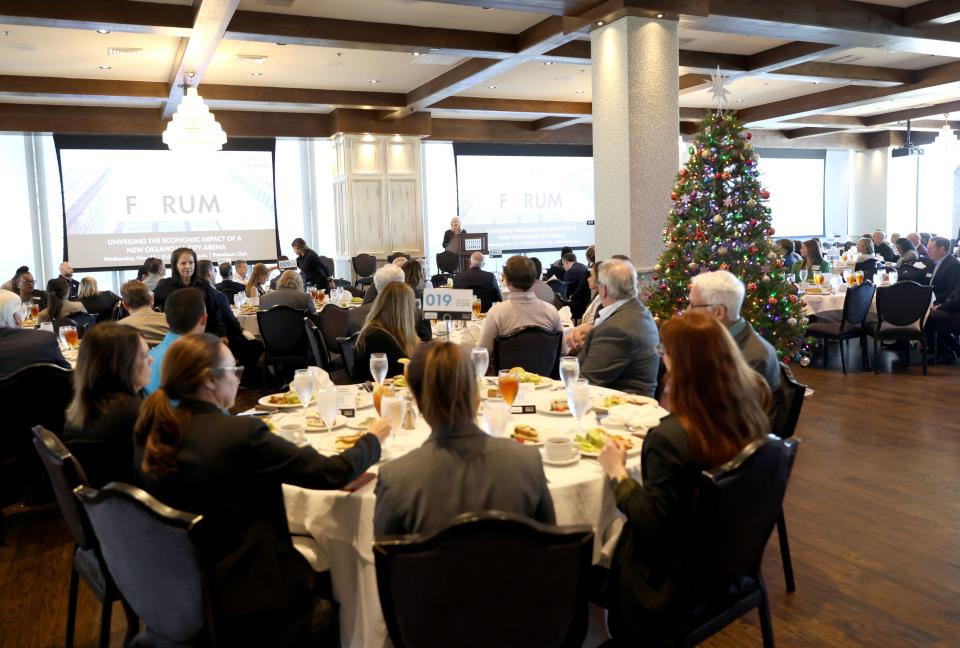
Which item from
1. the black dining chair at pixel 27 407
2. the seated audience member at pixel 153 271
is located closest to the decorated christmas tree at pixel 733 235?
the black dining chair at pixel 27 407

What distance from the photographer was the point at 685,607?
2062 millimetres

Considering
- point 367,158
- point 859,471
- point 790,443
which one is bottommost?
point 859,471

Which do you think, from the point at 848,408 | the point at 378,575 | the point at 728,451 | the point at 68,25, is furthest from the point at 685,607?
the point at 68,25

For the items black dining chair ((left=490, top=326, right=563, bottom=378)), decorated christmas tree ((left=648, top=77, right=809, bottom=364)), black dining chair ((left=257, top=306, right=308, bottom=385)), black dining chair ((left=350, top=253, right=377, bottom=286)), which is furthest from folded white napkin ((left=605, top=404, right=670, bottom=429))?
black dining chair ((left=350, top=253, right=377, bottom=286))

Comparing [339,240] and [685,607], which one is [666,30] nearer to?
[685,607]

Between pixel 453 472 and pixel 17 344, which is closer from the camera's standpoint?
pixel 453 472

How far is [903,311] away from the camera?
7.55 metres

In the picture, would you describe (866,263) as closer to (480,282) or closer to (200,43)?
(480,282)

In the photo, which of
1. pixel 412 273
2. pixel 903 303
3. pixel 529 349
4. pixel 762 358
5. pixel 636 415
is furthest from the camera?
pixel 903 303

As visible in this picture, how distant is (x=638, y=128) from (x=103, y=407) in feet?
17.9

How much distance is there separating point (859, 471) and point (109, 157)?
42.3 feet

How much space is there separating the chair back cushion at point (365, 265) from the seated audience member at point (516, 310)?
355 inches

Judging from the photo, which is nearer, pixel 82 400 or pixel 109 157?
pixel 82 400

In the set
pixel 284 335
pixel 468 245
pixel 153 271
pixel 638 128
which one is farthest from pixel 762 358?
pixel 468 245
